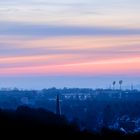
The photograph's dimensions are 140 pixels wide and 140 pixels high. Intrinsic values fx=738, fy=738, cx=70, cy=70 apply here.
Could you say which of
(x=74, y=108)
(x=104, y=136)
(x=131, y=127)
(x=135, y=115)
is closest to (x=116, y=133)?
(x=104, y=136)

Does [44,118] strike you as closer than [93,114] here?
Yes

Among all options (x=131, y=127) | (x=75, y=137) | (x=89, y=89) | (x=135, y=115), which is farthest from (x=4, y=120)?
(x=89, y=89)

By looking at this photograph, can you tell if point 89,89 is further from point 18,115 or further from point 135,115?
point 18,115

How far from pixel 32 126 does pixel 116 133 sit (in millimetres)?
4728

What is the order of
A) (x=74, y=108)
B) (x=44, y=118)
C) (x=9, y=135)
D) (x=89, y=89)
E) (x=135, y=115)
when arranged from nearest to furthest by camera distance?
(x=9, y=135), (x=44, y=118), (x=135, y=115), (x=74, y=108), (x=89, y=89)

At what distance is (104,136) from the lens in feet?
130

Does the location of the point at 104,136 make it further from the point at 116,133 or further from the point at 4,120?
the point at 4,120

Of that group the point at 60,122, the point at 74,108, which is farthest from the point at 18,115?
the point at 74,108

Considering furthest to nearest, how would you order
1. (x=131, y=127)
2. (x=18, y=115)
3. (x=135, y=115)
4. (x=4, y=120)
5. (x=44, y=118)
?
(x=135, y=115) < (x=131, y=127) < (x=44, y=118) < (x=18, y=115) < (x=4, y=120)

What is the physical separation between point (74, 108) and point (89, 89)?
107 m

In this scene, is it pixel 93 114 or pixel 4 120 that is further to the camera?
pixel 93 114

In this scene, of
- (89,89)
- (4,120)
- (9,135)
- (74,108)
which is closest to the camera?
(9,135)

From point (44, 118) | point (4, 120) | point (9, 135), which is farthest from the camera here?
point (44, 118)

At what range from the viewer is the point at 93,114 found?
3199 inches
